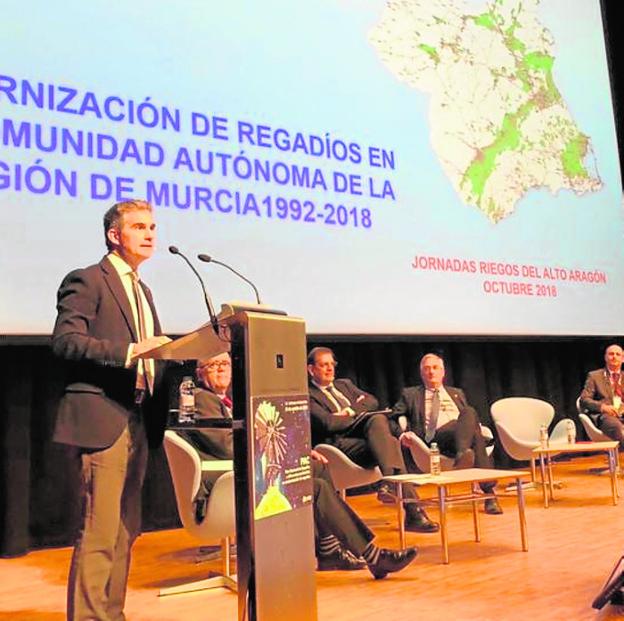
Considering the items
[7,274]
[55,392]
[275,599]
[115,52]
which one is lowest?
[275,599]

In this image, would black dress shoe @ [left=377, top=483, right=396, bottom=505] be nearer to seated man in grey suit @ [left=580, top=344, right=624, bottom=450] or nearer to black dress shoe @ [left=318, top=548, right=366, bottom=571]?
black dress shoe @ [left=318, top=548, right=366, bottom=571]

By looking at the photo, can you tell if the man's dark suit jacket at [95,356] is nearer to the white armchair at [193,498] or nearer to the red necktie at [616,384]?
the white armchair at [193,498]

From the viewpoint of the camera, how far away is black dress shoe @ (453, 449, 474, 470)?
443cm

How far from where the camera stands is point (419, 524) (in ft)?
13.9

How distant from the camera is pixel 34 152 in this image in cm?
342

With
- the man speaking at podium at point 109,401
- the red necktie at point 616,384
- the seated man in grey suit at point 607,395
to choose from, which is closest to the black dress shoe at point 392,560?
the man speaking at podium at point 109,401

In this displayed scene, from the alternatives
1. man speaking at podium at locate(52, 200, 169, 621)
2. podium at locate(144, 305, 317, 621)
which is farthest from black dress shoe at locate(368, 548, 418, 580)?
podium at locate(144, 305, 317, 621)

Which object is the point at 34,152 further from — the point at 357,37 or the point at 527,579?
→ the point at 527,579

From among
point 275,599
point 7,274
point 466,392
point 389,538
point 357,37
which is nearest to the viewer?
point 275,599

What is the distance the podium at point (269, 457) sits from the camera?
1.71 m

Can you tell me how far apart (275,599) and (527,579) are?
1.58 m

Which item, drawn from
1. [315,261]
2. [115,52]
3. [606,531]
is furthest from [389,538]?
[115,52]

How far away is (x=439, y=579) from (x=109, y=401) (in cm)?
161

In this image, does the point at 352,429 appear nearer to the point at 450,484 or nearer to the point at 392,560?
the point at 450,484
